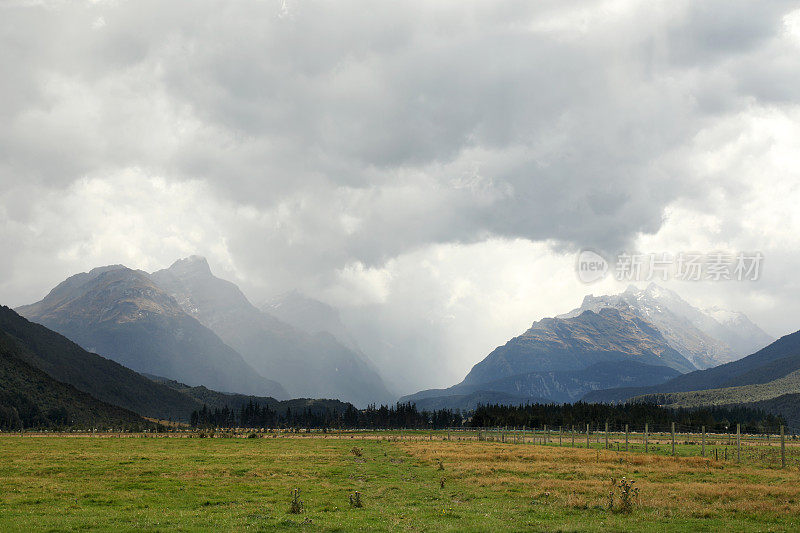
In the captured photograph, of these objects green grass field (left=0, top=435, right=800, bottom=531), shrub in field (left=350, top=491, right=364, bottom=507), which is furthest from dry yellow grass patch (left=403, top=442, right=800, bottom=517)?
shrub in field (left=350, top=491, right=364, bottom=507)

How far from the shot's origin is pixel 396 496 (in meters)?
37.0

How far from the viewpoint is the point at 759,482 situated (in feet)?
136

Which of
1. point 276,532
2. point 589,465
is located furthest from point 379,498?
point 589,465

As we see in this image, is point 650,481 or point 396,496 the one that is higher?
point 650,481

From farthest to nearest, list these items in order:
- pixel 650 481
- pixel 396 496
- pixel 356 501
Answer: pixel 650 481 → pixel 396 496 → pixel 356 501

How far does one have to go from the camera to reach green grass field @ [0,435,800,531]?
27.2m

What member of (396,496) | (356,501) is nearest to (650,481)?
(396,496)

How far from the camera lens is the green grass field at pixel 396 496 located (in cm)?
2725

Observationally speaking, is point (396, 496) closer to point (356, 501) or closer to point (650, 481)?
point (356, 501)

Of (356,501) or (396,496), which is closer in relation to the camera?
(356,501)

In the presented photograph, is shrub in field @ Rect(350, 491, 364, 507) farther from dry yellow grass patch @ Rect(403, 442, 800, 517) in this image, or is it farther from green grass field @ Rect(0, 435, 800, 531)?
dry yellow grass patch @ Rect(403, 442, 800, 517)

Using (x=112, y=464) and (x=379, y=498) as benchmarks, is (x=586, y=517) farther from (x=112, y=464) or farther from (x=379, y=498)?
(x=112, y=464)

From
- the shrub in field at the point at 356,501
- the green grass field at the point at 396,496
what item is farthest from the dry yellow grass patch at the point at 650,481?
the shrub in field at the point at 356,501

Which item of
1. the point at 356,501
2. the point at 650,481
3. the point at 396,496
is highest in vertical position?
the point at 356,501
